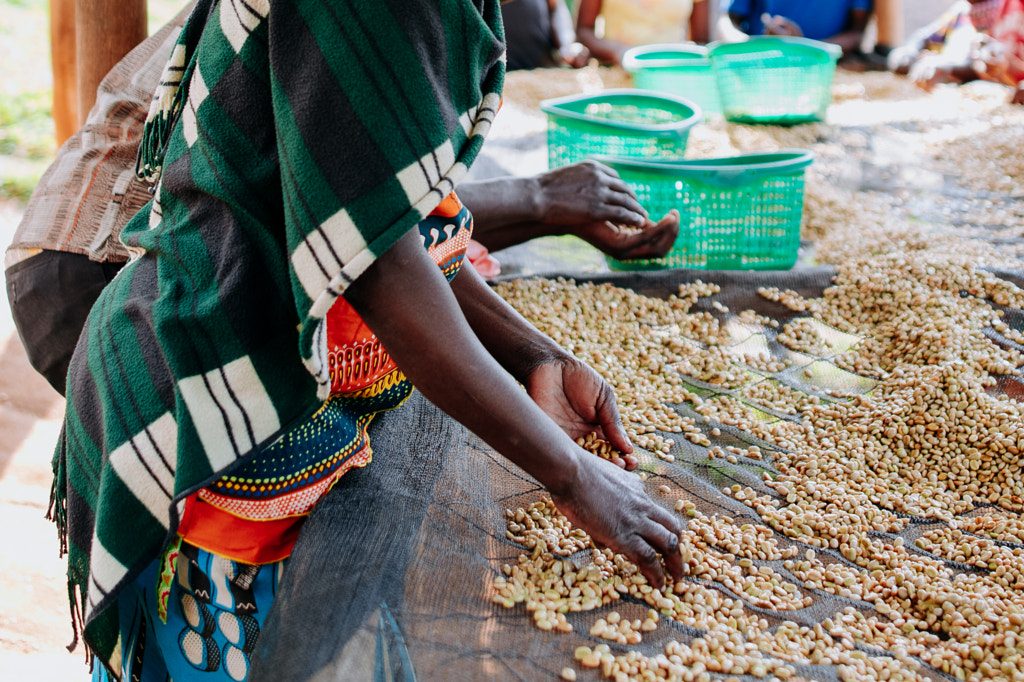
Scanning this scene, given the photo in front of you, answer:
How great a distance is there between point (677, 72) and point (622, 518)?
10.2 feet

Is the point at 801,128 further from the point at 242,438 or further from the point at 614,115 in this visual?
the point at 242,438

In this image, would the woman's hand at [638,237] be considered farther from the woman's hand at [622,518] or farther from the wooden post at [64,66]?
the wooden post at [64,66]

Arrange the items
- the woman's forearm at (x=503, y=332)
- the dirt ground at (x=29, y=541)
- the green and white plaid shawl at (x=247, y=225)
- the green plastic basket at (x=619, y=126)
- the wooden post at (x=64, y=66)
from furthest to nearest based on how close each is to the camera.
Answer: the wooden post at (x=64, y=66)
the green plastic basket at (x=619, y=126)
the dirt ground at (x=29, y=541)
the woman's forearm at (x=503, y=332)
the green and white plaid shawl at (x=247, y=225)

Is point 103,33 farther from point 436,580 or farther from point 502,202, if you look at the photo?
point 436,580

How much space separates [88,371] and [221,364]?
0.89 feet

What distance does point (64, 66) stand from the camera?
311 centimetres

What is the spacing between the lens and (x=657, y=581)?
120cm

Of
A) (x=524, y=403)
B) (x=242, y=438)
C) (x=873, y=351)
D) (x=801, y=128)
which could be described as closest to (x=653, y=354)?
(x=873, y=351)

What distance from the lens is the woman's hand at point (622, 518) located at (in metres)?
1.10

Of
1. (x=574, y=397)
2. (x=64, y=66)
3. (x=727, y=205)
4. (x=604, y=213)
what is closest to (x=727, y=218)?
(x=727, y=205)

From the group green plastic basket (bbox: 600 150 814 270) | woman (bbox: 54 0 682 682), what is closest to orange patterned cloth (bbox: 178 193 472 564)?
woman (bbox: 54 0 682 682)

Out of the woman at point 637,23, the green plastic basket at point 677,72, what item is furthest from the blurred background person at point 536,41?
the green plastic basket at point 677,72

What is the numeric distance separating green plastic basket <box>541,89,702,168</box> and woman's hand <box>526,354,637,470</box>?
139 cm

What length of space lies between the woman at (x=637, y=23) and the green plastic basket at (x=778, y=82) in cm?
127
